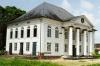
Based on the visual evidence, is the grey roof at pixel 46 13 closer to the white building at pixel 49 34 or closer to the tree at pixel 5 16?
the white building at pixel 49 34

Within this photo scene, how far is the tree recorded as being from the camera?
52.9 m

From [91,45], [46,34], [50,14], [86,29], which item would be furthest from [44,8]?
[91,45]

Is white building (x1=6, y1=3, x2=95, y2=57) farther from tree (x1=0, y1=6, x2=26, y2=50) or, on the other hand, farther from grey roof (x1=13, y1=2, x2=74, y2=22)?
tree (x1=0, y1=6, x2=26, y2=50)

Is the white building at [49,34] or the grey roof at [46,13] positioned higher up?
the grey roof at [46,13]

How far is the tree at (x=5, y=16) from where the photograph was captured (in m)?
52.9

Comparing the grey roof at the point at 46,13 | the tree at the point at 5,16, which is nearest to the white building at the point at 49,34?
the grey roof at the point at 46,13

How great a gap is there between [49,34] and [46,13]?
11.8 ft

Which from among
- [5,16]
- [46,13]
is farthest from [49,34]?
[5,16]

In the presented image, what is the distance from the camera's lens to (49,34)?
4078 centimetres

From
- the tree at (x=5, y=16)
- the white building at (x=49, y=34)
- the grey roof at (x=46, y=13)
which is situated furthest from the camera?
the tree at (x=5, y=16)

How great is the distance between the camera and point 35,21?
40750 millimetres

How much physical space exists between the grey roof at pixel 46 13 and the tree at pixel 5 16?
9145mm

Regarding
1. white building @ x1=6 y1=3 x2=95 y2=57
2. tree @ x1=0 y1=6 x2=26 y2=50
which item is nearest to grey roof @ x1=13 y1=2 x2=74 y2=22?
white building @ x1=6 y1=3 x2=95 y2=57

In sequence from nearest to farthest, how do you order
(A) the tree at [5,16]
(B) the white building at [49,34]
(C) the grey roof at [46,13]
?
(B) the white building at [49,34] → (C) the grey roof at [46,13] → (A) the tree at [5,16]
